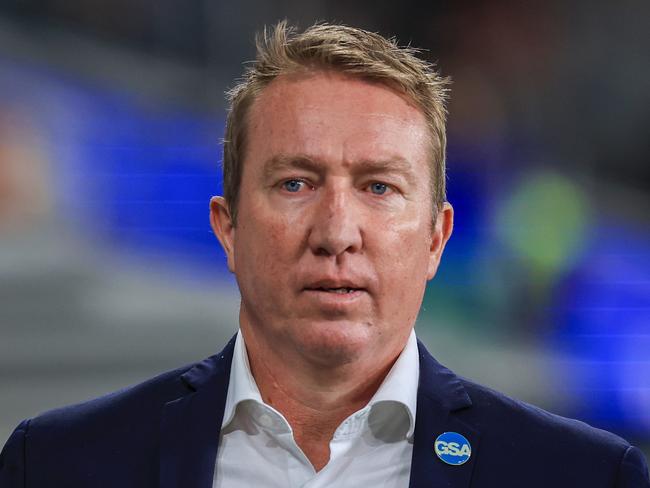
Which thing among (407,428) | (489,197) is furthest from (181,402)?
(489,197)

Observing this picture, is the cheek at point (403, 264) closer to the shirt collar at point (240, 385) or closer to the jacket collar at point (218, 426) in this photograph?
the jacket collar at point (218, 426)

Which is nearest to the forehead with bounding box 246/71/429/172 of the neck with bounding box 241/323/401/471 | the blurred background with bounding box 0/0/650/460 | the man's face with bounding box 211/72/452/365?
the man's face with bounding box 211/72/452/365

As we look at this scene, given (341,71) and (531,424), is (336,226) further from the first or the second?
(531,424)

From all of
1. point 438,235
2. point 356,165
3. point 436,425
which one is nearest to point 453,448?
point 436,425

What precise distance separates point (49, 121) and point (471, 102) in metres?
2.12

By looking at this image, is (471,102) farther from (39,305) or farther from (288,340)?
(288,340)

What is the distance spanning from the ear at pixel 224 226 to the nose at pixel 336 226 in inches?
10.2

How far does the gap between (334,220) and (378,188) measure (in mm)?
130

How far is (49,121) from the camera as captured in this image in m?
5.43

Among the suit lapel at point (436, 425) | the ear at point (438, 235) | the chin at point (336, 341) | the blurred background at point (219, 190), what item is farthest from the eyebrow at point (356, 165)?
the blurred background at point (219, 190)

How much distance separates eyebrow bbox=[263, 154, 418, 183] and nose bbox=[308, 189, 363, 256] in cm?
5

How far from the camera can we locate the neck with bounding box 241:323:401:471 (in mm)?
1998

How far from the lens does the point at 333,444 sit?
1981 mm

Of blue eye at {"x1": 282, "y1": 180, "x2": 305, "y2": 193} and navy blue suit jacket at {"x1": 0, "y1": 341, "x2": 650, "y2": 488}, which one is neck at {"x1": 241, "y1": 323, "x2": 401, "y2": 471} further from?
blue eye at {"x1": 282, "y1": 180, "x2": 305, "y2": 193}
